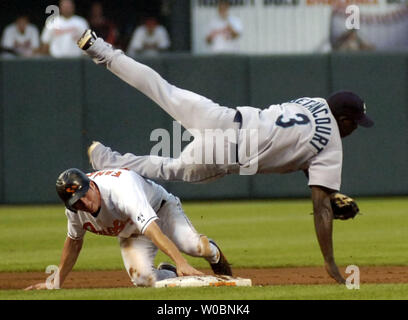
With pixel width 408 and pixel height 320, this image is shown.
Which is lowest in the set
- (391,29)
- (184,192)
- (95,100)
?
(184,192)

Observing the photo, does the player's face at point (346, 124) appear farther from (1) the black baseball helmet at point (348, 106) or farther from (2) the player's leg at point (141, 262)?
(2) the player's leg at point (141, 262)

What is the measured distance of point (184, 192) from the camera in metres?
14.8

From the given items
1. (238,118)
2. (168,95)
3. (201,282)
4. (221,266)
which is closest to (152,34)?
(168,95)

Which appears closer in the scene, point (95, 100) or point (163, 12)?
point (95, 100)

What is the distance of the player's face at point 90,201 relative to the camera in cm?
681

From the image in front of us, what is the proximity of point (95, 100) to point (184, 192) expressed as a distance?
1.85 m

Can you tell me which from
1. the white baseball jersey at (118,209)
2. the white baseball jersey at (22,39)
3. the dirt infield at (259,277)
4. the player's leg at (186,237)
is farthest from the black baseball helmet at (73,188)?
the white baseball jersey at (22,39)

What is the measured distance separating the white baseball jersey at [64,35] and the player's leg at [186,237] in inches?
307

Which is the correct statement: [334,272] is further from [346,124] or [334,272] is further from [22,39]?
[22,39]

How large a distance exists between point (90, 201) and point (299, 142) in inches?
60.4

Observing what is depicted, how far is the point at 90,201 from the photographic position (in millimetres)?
6859
